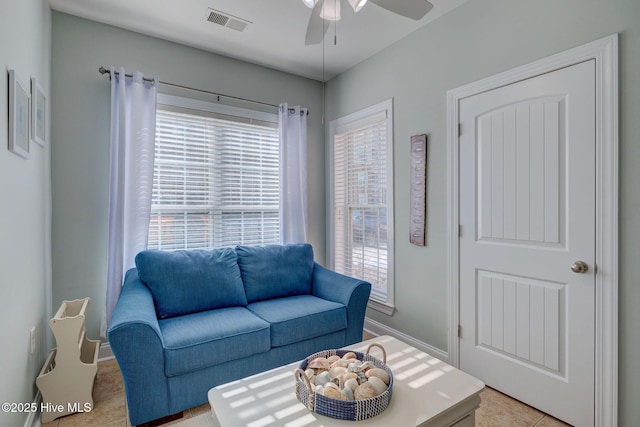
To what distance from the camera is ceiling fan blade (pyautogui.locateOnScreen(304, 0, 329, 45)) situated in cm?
177

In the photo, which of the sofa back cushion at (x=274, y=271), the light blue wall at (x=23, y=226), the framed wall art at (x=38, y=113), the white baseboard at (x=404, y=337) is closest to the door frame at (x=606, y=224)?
the white baseboard at (x=404, y=337)

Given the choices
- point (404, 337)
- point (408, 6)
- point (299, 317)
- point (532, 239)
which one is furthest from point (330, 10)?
point (404, 337)

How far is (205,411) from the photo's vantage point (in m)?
2.02

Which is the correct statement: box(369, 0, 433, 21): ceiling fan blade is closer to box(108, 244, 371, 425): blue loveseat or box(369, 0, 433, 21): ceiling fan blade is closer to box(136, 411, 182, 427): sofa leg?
box(108, 244, 371, 425): blue loveseat

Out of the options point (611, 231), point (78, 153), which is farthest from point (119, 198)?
point (611, 231)

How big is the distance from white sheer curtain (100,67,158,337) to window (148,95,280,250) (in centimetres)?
18

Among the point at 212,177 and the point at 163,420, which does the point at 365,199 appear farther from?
the point at 163,420

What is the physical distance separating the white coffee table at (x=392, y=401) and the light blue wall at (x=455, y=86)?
3.25 feet

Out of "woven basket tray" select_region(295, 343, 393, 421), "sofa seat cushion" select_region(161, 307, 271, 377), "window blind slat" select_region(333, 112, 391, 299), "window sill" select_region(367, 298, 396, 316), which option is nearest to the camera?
"woven basket tray" select_region(295, 343, 393, 421)

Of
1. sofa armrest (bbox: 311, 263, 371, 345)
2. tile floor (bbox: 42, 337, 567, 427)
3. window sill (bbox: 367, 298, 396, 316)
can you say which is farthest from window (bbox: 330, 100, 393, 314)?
tile floor (bbox: 42, 337, 567, 427)

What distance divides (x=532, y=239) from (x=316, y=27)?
185 cm

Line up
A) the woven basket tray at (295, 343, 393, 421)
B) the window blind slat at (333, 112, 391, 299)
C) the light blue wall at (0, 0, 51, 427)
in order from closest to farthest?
1. the woven basket tray at (295, 343, 393, 421)
2. the light blue wall at (0, 0, 51, 427)
3. the window blind slat at (333, 112, 391, 299)

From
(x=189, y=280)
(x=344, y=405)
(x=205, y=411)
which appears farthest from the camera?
(x=189, y=280)

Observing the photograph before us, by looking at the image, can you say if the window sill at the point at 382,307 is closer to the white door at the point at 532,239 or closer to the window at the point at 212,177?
the white door at the point at 532,239
